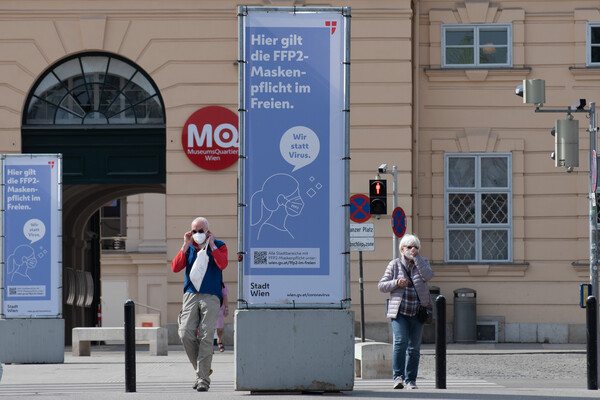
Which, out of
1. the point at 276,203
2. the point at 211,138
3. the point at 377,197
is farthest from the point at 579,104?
the point at 276,203

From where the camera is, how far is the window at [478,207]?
24.8m

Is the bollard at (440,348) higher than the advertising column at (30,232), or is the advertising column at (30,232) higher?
the advertising column at (30,232)

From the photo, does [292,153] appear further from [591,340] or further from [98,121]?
[98,121]

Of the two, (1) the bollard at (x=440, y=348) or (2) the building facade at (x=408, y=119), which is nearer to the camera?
(1) the bollard at (x=440, y=348)

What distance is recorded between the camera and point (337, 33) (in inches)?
460

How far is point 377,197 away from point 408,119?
6.84 feet

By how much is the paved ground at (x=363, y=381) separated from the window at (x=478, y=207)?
1.86 m

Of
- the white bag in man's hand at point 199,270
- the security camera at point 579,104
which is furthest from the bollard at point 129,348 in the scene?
the security camera at point 579,104

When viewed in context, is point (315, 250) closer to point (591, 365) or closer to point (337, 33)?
point (337, 33)

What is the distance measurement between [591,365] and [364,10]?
464 inches

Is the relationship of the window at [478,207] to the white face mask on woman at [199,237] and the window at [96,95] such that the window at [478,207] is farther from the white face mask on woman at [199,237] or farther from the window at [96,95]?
the white face mask on woman at [199,237]

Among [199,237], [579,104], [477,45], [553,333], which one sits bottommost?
[553,333]

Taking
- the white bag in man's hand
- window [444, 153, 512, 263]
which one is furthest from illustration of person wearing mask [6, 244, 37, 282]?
window [444, 153, 512, 263]

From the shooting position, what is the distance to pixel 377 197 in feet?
74.7
